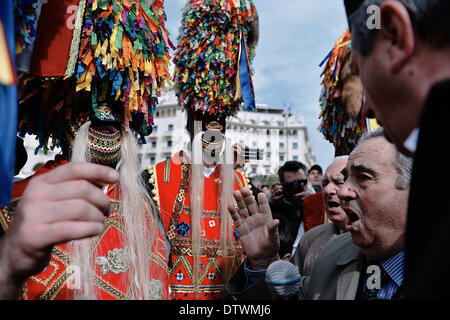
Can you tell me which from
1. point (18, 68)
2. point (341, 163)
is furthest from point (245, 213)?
point (341, 163)

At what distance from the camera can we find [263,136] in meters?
53.4

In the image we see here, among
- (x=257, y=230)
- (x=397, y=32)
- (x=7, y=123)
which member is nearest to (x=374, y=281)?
(x=257, y=230)

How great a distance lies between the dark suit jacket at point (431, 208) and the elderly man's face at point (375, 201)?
0.97 m

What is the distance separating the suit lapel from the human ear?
1.09m

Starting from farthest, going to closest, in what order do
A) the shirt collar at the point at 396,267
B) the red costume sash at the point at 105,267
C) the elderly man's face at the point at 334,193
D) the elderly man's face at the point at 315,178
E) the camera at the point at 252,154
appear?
the elderly man's face at the point at 315,178
the camera at the point at 252,154
the elderly man's face at the point at 334,193
the red costume sash at the point at 105,267
the shirt collar at the point at 396,267

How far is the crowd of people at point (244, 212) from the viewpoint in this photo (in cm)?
72

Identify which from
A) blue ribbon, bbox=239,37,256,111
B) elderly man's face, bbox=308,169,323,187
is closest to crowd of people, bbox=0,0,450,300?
blue ribbon, bbox=239,37,256,111

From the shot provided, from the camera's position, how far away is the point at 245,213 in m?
1.93

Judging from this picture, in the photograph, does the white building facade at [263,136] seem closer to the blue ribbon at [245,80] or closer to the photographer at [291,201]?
the photographer at [291,201]

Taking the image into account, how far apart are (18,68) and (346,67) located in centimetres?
271

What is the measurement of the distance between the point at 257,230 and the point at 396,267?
681 mm

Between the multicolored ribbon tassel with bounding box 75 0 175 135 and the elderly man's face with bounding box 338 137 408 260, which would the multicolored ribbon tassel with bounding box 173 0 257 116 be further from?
the elderly man's face with bounding box 338 137 408 260

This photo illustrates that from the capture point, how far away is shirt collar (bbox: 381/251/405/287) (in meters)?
1.50

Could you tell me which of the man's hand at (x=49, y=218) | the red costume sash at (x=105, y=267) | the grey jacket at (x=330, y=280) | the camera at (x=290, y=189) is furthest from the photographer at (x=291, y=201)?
the man's hand at (x=49, y=218)
